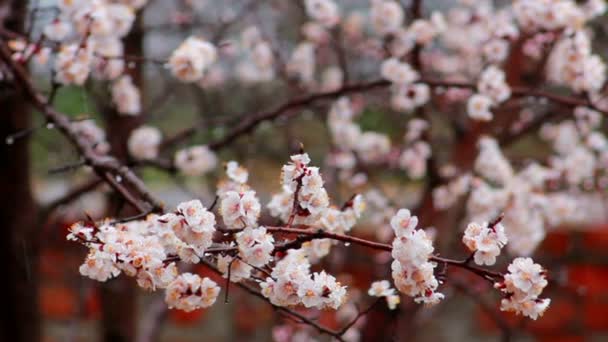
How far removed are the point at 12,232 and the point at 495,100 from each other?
130 cm

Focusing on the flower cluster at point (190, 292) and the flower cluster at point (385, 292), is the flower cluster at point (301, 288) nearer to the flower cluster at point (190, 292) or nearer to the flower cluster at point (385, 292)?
the flower cluster at point (190, 292)

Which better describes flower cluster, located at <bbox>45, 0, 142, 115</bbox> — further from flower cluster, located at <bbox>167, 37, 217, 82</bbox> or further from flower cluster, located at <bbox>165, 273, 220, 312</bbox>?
flower cluster, located at <bbox>165, 273, 220, 312</bbox>

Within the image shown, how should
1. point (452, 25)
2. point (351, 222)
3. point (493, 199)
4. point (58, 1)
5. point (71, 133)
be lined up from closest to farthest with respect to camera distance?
point (351, 222) → point (71, 133) → point (58, 1) → point (493, 199) → point (452, 25)

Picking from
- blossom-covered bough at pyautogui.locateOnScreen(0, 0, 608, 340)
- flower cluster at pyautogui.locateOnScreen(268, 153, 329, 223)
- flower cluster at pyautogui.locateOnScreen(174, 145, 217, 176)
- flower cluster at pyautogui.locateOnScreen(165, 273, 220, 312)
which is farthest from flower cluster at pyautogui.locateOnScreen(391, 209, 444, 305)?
flower cluster at pyautogui.locateOnScreen(174, 145, 217, 176)

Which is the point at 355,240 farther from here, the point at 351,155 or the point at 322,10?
the point at 351,155

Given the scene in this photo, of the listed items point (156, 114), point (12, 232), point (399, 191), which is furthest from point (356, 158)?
point (12, 232)

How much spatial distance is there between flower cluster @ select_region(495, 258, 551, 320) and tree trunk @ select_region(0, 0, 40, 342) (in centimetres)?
153

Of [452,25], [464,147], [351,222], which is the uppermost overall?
[452,25]

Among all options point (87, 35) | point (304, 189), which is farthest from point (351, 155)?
point (304, 189)

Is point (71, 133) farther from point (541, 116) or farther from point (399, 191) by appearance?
point (399, 191)

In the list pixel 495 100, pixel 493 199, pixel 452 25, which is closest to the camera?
pixel 495 100

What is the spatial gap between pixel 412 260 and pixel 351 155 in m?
1.67

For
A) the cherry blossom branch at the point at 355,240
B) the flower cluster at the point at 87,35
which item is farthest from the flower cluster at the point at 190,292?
the flower cluster at the point at 87,35

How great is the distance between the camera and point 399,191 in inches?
113
